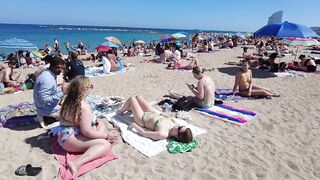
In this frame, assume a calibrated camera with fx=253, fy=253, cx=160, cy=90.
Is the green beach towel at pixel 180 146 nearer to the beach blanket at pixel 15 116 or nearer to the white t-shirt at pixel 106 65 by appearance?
the beach blanket at pixel 15 116

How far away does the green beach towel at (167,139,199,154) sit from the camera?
3712 mm

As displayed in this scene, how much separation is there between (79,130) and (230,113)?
10.4 ft

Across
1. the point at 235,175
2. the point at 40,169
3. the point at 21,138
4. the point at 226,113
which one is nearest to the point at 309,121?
the point at 226,113

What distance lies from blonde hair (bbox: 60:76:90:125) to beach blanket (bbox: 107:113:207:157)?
3.34 ft

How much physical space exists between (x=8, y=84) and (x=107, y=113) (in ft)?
13.7

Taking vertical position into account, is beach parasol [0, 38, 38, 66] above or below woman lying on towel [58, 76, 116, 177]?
above

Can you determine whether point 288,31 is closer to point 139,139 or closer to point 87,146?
point 139,139

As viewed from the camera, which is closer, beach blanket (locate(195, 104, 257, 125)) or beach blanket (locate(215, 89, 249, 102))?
beach blanket (locate(195, 104, 257, 125))

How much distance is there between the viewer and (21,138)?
13.5ft

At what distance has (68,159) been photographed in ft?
11.1

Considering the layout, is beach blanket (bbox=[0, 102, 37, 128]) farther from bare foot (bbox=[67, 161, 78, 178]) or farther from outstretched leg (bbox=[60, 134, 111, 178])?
bare foot (bbox=[67, 161, 78, 178])

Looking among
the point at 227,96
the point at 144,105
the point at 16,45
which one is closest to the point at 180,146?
the point at 144,105

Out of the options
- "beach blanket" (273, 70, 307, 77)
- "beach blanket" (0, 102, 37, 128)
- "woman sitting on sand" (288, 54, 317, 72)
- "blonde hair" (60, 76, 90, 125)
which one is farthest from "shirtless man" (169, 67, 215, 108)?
"woman sitting on sand" (288, 54, 317, 72)

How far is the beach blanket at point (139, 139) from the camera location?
12.2ft
